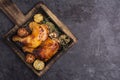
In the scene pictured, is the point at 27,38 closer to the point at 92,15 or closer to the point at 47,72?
the point at 47,72

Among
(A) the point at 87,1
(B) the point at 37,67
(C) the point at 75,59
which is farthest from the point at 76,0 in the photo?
(B) the point at 37,67

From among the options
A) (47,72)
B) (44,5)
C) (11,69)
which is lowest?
(47,72)

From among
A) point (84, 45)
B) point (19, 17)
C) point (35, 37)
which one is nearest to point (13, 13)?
point (19, 17)

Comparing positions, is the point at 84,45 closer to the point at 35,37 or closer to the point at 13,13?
the point at 35,37

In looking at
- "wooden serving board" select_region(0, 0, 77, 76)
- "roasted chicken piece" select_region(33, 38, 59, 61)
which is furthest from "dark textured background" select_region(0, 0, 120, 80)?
"roasted chicken piece" select_region(33, 38, 59, 61)

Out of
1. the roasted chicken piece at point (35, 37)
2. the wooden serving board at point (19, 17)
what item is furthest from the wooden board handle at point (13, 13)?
the roasted chicken piece at point (35, 37)

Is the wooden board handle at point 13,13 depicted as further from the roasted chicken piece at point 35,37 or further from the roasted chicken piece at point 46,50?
the roasted chicken piece at point 46,50

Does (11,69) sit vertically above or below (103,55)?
above
